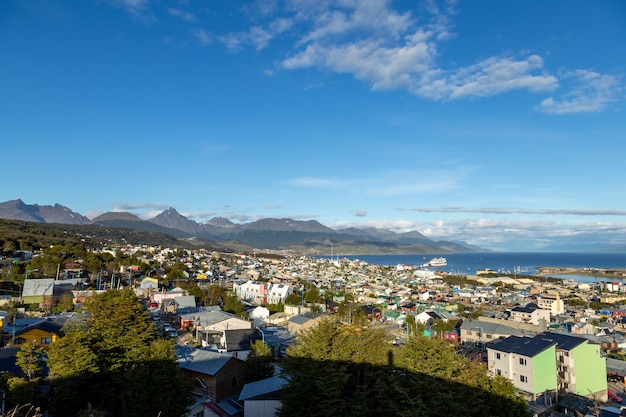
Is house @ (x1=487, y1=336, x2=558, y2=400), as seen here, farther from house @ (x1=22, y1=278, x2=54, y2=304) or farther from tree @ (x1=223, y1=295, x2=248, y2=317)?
house @ (x1=22, y1=278, x2=54, y2=304)

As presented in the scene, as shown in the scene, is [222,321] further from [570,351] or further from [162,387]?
[570,351]

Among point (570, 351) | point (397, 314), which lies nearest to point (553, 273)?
point (397, 314)

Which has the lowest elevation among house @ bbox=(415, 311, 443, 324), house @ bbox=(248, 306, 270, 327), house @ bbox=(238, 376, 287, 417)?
house @ bbox=(415, 311, 443, 324)

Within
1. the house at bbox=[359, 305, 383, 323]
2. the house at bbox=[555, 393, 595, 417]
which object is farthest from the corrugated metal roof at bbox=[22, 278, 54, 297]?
the house at bbox=[555, 393, 595, 417]

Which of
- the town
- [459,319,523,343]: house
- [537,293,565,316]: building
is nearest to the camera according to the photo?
the town

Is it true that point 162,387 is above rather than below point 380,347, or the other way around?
below

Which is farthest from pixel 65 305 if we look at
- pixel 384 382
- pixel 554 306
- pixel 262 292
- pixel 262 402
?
pixel 554 306

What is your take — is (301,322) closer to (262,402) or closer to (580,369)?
(262,402)
